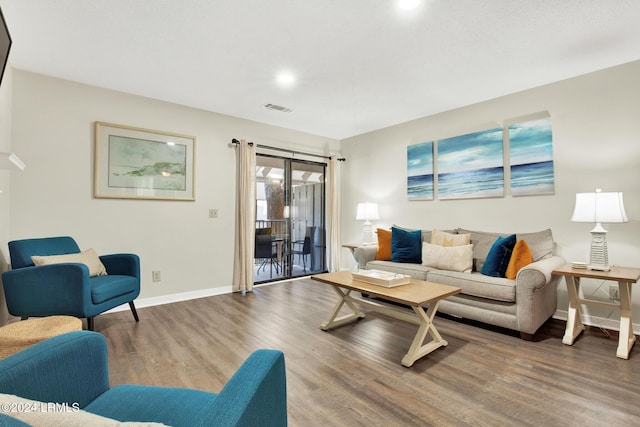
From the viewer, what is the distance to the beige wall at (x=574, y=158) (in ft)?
9.37

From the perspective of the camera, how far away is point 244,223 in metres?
4.40

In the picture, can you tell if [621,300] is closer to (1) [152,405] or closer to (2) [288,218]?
(1) [152,405]

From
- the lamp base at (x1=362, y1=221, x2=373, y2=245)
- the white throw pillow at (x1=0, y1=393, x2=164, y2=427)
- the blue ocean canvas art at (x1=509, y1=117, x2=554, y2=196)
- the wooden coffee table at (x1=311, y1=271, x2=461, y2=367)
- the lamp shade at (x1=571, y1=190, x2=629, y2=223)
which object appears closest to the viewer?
the white throw pillow at (x1=0, y1=393, x2=164, y2=427)

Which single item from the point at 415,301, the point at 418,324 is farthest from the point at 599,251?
the point at 415,301

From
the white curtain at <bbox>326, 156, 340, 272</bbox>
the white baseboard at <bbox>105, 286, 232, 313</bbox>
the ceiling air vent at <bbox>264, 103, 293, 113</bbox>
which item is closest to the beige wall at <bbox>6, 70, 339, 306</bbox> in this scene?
the white baseboard at <bbox>105, 286, 232, 313</bbox>

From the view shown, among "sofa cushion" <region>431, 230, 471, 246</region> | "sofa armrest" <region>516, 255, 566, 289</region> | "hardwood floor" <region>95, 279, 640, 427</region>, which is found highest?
"sofa cushion" <region>431, 230, 471, 246</region>

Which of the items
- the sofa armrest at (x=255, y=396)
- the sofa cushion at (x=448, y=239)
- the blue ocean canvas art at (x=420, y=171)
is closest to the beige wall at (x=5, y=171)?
the sofa armrest at (x=255, y=396)

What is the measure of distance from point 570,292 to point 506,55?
2.19 meters

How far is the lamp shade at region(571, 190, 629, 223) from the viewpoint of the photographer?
8.33 feet

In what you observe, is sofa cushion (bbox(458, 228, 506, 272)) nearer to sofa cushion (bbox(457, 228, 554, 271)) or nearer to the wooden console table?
sofa cushion (bbox(457, 228, 554, 271))

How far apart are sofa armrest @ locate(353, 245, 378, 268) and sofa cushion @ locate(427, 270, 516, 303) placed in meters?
1.01

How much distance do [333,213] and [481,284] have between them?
3.01 meters

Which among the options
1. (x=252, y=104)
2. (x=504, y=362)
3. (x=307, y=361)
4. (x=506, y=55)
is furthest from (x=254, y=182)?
(x=504, y=362)

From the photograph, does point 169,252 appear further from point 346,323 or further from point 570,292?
point 570,292
